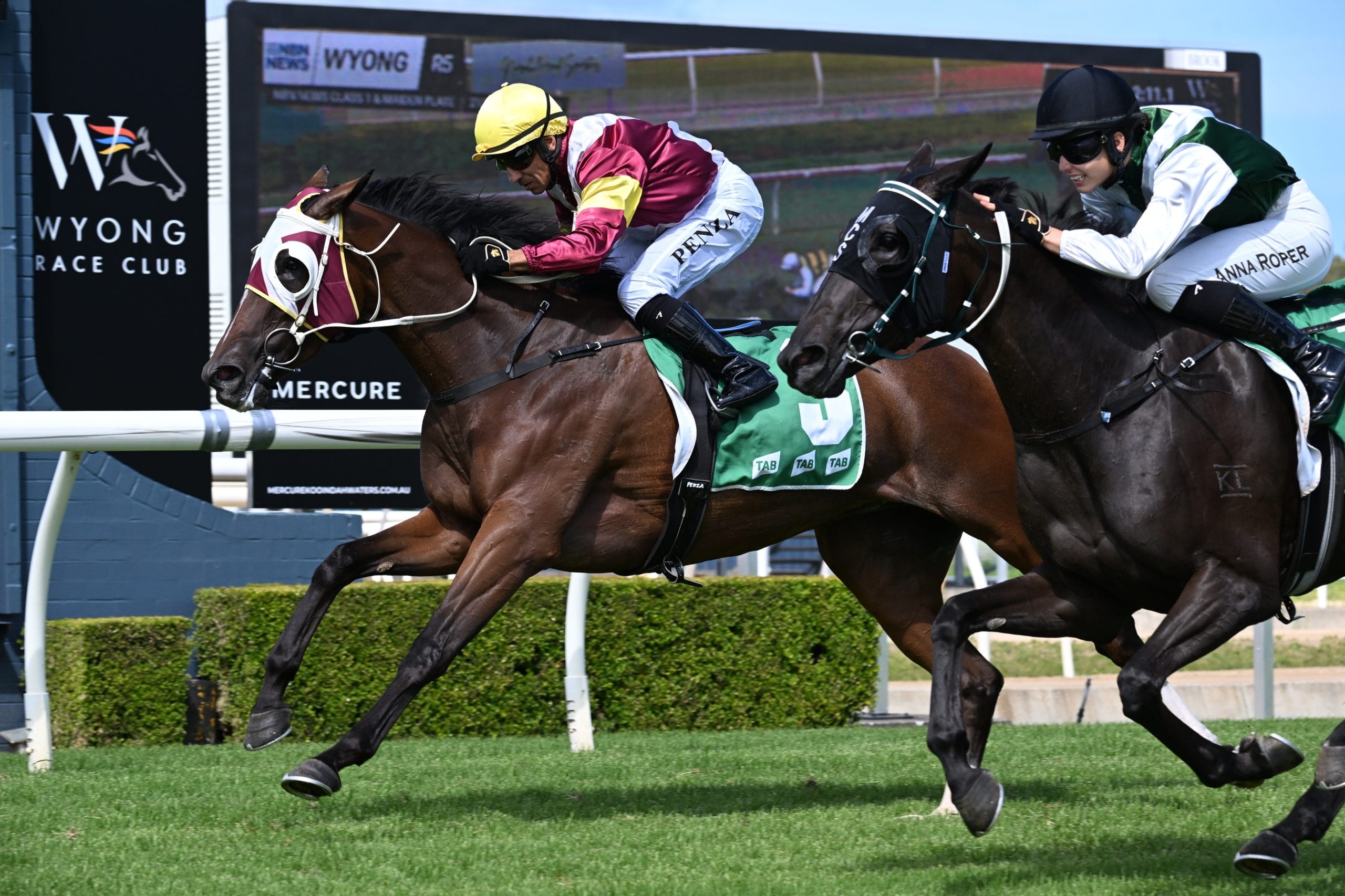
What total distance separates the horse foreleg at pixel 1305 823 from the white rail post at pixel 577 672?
277 centimetres

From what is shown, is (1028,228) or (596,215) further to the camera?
(596,215)

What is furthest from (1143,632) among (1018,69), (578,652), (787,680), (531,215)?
(531,215)

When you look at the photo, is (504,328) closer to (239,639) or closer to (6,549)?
(239,639)

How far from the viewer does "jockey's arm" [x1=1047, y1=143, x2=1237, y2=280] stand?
3490 millimetres

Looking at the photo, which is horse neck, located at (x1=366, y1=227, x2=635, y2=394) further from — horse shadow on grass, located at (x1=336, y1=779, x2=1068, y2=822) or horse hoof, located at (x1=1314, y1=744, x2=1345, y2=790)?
horse hoof, located at (x1=1314, y1=744, x2=1345, y2=790)

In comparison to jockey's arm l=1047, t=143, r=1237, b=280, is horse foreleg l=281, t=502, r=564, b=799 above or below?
below

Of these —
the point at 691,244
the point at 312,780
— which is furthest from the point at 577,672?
the point at 312,780

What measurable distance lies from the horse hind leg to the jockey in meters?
0.65

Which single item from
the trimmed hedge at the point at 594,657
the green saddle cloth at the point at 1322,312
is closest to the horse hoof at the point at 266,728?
the trimmed hedge at the point at 594,657

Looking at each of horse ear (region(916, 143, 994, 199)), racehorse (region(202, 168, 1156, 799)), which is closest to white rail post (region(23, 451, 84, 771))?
racehorse (region(202, 168, 1156, 799))

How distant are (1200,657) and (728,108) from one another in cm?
911

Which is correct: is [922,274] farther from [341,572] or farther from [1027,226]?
[341,572]

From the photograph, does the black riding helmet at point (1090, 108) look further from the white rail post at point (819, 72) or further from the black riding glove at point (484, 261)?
the white rail post at point (819, 72)

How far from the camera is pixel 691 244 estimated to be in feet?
15.8
